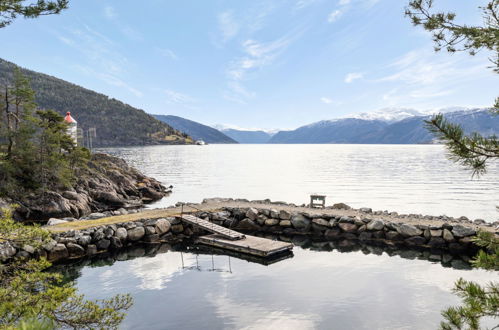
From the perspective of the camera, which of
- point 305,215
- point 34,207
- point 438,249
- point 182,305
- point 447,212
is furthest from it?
point 447,212

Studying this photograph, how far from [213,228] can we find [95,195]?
2299cm

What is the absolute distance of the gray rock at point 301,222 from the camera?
2303 cm

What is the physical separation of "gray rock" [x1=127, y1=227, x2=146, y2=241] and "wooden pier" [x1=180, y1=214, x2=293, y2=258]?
127 inches

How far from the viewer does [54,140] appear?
3306cm

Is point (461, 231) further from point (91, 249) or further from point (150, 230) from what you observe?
point (91, 249)

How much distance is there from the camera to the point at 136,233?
20.8 metres

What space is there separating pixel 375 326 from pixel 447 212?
86.4ft

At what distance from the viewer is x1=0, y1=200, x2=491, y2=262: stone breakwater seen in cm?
1864

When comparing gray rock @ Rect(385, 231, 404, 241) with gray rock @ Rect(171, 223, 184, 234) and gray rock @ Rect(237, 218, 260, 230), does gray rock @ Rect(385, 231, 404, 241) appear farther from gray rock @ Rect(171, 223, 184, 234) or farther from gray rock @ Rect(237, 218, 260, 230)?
gray rock @ Rect(171, 223, 184, 234)

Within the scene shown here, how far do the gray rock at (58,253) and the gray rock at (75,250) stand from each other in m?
0.22

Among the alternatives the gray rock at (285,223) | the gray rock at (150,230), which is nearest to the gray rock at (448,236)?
the gray rock at (285,223)

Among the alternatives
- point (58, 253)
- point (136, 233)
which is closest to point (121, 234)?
point (136, 233)

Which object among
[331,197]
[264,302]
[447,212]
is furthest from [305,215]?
[331,197]

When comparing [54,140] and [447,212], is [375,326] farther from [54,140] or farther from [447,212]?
[54,140]
